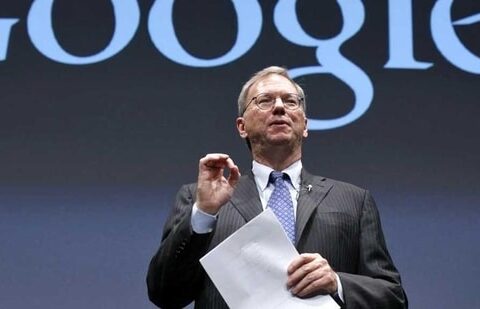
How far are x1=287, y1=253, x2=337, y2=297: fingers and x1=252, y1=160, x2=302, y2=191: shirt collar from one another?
16.4 inches

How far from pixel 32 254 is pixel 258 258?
1390mm

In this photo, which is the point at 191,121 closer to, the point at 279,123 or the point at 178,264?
the point at 279,123

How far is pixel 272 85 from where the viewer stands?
2262 millimetres

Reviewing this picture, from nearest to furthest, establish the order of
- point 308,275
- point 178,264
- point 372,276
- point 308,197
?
point 308,275 → point 178,264 → point 372,276 → point 308,197

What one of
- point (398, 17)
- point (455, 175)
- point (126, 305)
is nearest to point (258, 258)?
point (126, 305)

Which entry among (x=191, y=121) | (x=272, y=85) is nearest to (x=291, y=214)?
(x=272, y=85)

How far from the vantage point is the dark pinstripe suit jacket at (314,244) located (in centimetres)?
187

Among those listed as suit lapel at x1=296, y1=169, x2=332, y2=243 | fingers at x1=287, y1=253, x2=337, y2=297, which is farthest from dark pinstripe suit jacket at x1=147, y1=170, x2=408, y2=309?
fingers at x1=287, y1=253, x2=337, y2=297

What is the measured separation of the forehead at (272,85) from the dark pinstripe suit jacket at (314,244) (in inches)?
10.3

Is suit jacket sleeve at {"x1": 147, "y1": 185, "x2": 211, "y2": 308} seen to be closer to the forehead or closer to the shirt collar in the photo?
the shirt collar

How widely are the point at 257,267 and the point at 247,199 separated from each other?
34 centimetres

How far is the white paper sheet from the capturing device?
5.85 feet

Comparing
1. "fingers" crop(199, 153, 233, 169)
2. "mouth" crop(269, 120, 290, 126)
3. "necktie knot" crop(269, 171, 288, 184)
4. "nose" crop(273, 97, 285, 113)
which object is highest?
"nose" crop(273, 97, 285, 113)

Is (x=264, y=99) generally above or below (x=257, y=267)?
above
